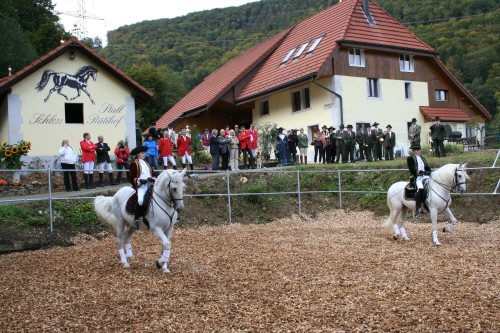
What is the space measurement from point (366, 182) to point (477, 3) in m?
48.0

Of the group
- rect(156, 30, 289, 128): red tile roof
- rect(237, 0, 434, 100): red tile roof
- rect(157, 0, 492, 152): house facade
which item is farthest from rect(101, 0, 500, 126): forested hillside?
rect(237, 0, 434, 100): red tile roof

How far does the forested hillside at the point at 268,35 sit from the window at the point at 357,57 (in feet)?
77.8

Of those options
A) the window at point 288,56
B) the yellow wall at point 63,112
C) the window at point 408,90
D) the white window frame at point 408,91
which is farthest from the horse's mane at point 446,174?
the window at point 288,56

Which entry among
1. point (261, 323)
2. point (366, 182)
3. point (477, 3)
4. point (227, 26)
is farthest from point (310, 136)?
point (227, 26)

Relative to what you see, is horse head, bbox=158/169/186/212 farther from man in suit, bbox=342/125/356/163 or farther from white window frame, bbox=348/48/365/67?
white window frame, bbox=348/48/365/67

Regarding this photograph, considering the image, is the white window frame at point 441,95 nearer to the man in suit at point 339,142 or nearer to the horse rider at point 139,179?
the man in suit at point 339,142

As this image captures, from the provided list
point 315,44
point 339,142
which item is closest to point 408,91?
point 315,44

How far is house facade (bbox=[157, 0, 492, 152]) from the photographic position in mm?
32750

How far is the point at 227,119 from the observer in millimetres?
42656

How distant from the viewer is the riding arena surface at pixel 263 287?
706 cm

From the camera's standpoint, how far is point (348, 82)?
108 feet

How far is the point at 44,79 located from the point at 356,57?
18388 millimetres

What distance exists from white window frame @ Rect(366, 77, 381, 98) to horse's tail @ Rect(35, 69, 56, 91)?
18770 millimetres

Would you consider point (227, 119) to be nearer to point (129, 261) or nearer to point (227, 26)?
point (129, 261)
